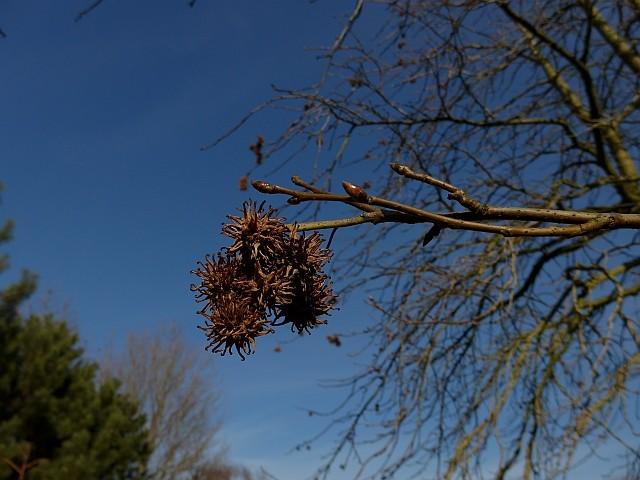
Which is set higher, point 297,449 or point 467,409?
point 467,409

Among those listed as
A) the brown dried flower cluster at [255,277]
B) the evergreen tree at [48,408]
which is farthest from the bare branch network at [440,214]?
the evergreen tree at [48,408]

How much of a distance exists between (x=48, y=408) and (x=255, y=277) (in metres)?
13.3

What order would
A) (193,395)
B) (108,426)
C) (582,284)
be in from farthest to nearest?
1. (193,395)
2. (108,426)
3. (582,284)

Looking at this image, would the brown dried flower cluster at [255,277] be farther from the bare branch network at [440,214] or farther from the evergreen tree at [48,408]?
the evergreen tree at [48,408]

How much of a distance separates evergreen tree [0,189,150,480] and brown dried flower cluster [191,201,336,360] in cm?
1177

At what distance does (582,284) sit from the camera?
162 inches

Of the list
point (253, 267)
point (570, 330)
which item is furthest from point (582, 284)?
point (253, 267)

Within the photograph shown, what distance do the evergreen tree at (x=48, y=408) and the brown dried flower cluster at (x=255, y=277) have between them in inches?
463

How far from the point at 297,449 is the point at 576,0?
3.39 metres

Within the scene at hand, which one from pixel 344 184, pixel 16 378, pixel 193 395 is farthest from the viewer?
pixel 193 395

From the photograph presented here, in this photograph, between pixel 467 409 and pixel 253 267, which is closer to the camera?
pixel 253 267

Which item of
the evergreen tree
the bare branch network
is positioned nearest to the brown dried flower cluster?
the bare branch network

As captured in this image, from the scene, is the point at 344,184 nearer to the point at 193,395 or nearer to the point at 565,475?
the point at 565,475

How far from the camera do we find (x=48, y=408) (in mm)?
12766
